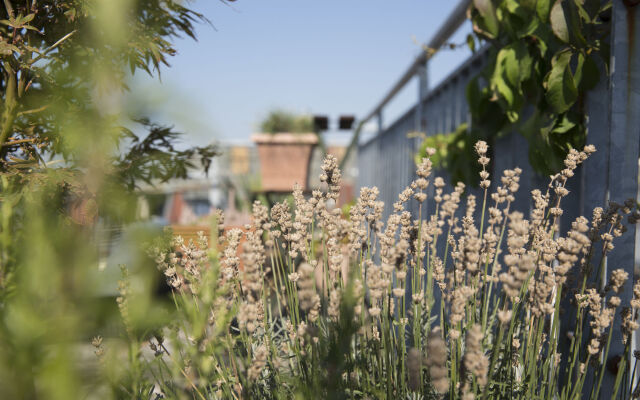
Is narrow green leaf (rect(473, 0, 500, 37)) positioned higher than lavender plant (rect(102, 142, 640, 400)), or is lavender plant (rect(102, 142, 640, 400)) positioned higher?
narrow green leaf (rect(473, 0, 500, 37))

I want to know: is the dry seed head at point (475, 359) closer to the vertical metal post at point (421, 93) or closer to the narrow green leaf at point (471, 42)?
the narrow green leaf at point (471, 42)

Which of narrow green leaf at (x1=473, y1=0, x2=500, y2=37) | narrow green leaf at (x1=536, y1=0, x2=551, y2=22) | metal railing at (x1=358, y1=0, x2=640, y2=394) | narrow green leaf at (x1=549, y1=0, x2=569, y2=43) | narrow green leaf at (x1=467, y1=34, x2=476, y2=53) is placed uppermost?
narrow green leaf at (x1=467, y1=34, x2=476, y2=53)

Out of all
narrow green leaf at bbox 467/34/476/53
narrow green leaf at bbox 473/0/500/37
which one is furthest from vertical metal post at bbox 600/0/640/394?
narrow green leaf at bbox 467/34/476/53

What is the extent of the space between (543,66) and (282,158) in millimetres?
3148

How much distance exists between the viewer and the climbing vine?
1.36m

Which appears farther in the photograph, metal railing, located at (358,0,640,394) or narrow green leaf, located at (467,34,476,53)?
narrow green leaf, located at (467,34,476,53)

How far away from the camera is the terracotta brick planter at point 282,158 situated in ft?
14.8

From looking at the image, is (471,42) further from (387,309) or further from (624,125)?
(387,309)

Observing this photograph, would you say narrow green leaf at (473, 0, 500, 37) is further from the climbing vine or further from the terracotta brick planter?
the terracotta brick planter

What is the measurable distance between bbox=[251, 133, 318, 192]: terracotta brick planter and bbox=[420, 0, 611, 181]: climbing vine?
2722 mm

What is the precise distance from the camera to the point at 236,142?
6703 millimetres

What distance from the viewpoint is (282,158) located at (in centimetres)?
452

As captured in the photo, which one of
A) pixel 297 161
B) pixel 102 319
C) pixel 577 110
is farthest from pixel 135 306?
pixel 297 161

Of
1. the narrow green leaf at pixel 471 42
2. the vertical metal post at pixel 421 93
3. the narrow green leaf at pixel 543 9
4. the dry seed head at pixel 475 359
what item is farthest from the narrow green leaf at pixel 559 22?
the vertical metal post at pixel 421 93
